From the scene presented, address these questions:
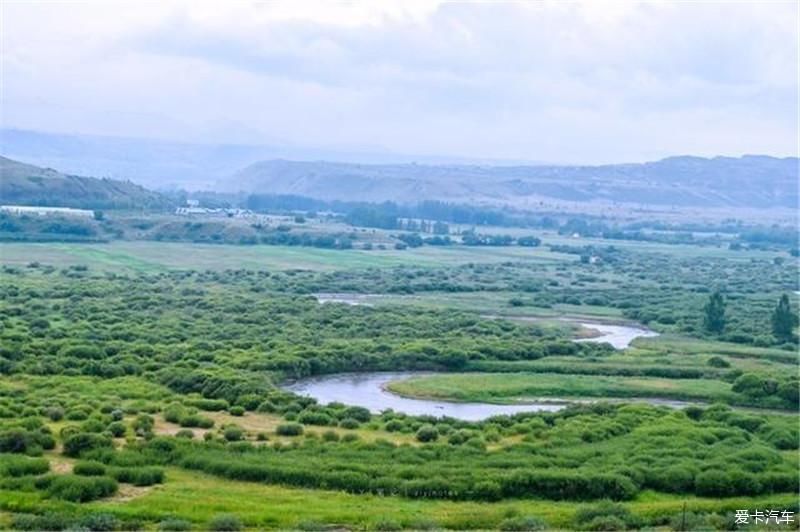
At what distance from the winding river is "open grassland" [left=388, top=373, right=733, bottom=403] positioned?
0.86 meters

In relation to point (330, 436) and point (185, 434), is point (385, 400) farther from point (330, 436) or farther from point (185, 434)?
point (185, 434)

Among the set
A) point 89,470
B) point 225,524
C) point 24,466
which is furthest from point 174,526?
point 24,466

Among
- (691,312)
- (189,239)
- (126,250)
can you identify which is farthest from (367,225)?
(691,312)

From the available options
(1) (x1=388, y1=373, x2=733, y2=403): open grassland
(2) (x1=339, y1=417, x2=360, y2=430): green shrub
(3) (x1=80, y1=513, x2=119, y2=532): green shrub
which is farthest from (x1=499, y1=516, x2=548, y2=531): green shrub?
(1) (x1=388, y1=373, x2=733, y2=403): open grassland

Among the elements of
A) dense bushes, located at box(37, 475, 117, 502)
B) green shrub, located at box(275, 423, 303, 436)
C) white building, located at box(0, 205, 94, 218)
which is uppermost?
white building, located at box(0, 205, 94, 218)

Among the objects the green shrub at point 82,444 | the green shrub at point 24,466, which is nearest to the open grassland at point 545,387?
the green shrub at point 82,444

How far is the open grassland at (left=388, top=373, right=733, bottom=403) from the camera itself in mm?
49031

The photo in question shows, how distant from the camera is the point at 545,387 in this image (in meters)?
50.7

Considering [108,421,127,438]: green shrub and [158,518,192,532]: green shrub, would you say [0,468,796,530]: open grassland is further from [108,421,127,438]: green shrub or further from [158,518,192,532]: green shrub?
[108,421,127,438]: green shrub

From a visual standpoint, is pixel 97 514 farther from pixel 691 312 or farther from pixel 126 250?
pixel 126 250

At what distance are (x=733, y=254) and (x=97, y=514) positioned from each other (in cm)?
13681

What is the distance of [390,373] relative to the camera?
54062 mm

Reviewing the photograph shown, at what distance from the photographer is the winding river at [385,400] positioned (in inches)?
1794

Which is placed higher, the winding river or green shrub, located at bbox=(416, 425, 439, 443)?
green shrub, located at bbox=(416, 425, 439, 443)
